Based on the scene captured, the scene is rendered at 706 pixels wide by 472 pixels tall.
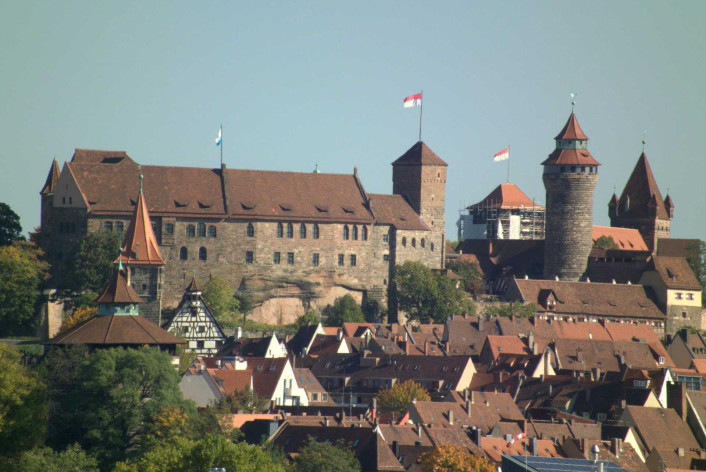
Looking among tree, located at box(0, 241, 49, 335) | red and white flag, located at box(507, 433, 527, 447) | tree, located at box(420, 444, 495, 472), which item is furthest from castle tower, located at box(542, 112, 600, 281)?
tree, located at box(420, 444, 495, 472)

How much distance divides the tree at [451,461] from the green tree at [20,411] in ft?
43.4

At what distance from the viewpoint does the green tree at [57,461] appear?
6581 centimetres

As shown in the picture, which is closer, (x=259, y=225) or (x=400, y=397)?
(x=400, y=397)

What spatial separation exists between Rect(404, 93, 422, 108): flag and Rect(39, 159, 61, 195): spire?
26434mm

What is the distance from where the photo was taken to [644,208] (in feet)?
481

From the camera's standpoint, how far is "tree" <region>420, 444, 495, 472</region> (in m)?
72.2

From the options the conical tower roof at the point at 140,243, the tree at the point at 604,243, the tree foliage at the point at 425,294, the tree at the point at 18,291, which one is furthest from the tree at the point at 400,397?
the tree at the point at 604,243

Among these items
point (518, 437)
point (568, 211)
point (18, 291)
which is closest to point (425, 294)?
point (568, 211)

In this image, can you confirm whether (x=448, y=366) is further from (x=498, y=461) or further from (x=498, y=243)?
(x=498, y=243)

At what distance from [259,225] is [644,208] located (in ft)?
129

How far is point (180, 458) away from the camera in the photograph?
6262cm

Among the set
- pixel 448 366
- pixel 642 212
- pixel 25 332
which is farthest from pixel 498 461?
pixel 642 212

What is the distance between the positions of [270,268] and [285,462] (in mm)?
45069

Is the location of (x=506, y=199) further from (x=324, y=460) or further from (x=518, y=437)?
(x=324, y=460)
